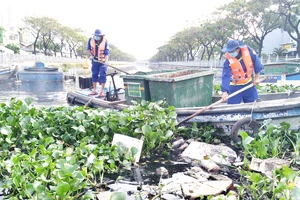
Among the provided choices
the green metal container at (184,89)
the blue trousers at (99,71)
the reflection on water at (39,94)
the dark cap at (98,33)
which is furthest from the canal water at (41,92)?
the green metal container at (184,89)

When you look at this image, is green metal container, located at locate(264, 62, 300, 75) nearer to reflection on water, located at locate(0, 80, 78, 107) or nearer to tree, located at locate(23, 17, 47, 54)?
reflection on water, located at locate(0, 80, 78, 107)

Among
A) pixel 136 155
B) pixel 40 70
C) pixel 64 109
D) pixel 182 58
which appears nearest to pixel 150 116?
pixel 136 155

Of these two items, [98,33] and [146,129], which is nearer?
[146,129]

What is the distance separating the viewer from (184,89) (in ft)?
15.5

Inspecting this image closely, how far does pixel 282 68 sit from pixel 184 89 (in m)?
13.2

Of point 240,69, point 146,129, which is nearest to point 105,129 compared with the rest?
point 146,129

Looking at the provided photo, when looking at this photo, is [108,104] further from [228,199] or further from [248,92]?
[228,199]

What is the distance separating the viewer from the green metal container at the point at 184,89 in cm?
459

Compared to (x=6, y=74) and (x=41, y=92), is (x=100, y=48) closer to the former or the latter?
(x=41, y=92)

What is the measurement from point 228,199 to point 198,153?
136 cm

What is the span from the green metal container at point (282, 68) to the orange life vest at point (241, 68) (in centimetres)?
1165

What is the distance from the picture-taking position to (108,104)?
549 cm

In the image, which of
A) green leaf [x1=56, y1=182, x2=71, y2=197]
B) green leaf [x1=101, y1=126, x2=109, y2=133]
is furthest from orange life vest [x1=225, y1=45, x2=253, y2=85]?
green leaf [x1=56, y1=182, x2=71, y2=197]

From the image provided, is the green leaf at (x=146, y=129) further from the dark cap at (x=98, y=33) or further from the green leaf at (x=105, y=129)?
the dark cap at (x=98, y=33)
